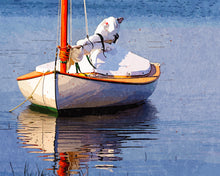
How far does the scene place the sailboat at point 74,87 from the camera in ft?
71.0

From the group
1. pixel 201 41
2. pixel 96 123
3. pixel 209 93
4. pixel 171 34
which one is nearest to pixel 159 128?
pixel 96 123

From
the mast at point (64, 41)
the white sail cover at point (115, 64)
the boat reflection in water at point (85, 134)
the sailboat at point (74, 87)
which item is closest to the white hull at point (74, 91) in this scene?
the sailboat at point (74, 87)

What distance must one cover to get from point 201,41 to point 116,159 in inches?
1188

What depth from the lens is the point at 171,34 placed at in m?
49.0

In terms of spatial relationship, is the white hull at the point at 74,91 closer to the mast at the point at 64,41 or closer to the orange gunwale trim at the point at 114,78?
the orange gunwale trim at the point at 114,78

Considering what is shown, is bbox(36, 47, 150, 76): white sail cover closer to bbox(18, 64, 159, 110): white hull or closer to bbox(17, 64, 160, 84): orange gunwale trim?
bbox(17, 64, 160, 84): orange gunwale trim

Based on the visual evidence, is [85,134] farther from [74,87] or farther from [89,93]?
[89,93]

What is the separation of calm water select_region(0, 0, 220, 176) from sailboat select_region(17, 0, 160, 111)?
47cm

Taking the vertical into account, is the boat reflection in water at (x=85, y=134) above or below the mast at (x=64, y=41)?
below

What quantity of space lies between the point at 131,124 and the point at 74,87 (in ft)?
7.64

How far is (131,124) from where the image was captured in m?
21.0

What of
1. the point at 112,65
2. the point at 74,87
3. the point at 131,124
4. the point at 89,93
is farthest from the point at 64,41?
the point at 131,124

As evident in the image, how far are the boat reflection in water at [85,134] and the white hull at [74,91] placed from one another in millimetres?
441

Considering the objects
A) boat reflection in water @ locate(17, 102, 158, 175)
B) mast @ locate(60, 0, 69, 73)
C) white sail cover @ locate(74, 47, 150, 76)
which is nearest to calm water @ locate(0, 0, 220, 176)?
boat reflection in water @ locate(17, 102, 158, 175)
